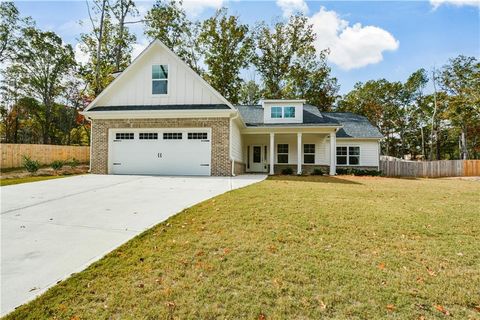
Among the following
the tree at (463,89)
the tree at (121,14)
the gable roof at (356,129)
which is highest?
the tree at (121,14)

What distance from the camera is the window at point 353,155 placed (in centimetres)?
1909

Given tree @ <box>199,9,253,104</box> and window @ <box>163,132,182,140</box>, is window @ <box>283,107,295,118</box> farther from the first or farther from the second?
tree @ <box>199,9,253,104</box>

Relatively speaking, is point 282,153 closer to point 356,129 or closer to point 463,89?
point 356,129

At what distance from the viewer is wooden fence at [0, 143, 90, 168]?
54.3ft

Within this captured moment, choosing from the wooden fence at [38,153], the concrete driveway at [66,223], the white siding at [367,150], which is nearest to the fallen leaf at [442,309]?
the concrete driveway at [66,223]

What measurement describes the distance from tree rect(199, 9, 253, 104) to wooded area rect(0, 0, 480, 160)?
0.34 feet

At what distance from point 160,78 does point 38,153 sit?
Result: 11.5 metres

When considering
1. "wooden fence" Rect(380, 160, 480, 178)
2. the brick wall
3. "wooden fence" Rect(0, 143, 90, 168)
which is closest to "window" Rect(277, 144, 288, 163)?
the brick wall

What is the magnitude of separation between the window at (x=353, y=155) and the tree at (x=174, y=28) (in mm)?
19019

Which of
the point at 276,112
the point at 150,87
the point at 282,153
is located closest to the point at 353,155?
the point at 282,153

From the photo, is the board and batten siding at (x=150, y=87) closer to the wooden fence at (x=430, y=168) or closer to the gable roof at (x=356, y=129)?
the gable roof at (x=356, y=129)

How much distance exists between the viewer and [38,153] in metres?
18.3

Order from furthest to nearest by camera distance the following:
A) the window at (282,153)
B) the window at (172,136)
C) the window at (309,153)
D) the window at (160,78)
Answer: the window at (282,153)
the window at (309,153)
the window at (160,78)
the window at (172,136)

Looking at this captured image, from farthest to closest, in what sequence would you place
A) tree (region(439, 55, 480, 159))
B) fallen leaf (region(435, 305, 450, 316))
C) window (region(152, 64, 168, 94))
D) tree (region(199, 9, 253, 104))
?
tree (region(199, 9, 253, 104)) → tree (region(439, 55, 480, 159)) → window (region(152, 64, 168, 94)) → fallen leaf (region(435, 305, 450, 316))
